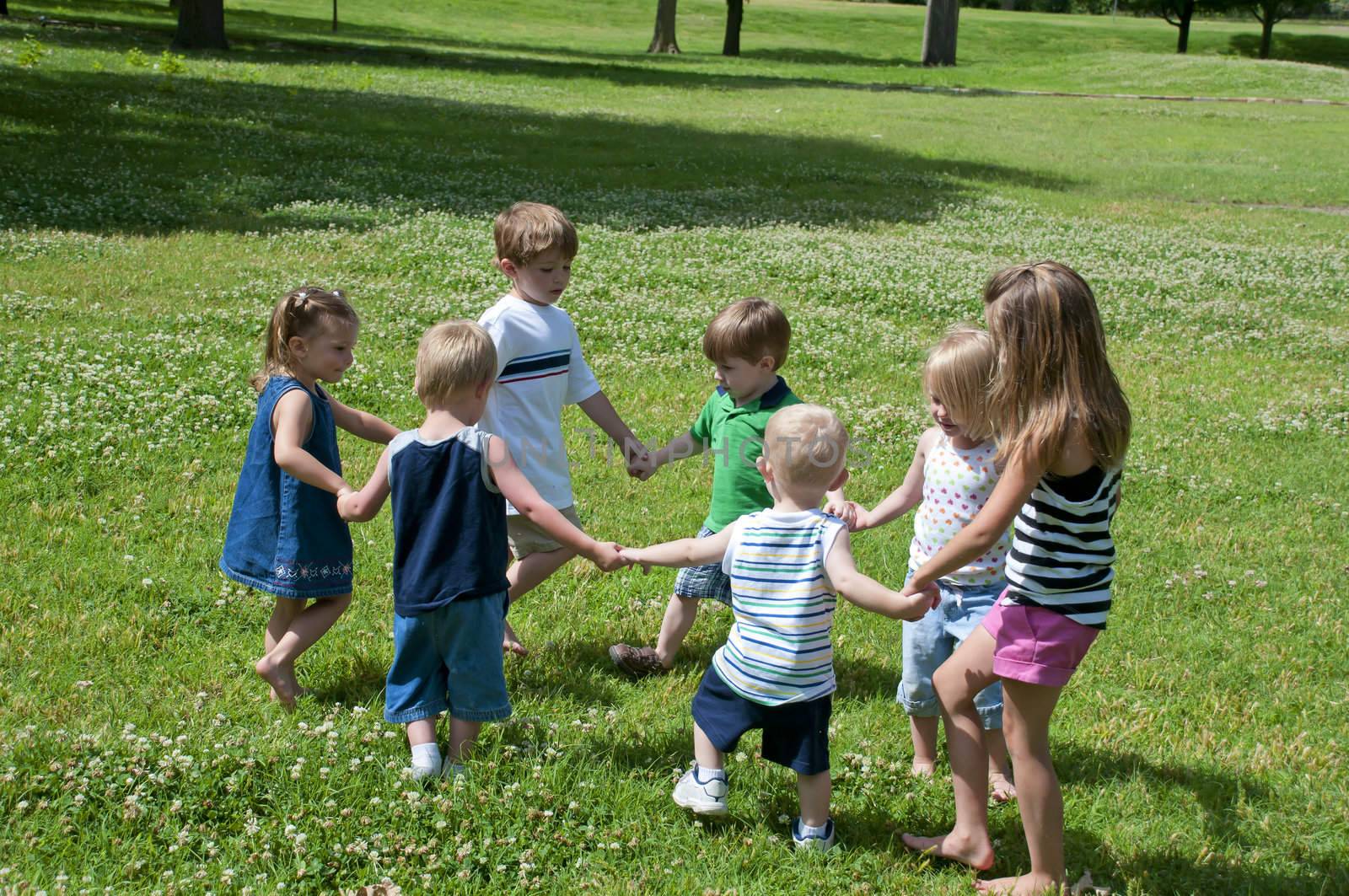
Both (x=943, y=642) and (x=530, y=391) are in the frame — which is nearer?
(x=943, y=642)

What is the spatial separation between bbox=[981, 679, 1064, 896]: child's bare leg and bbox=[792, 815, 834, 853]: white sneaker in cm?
68

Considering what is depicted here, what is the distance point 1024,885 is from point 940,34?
57.4 m

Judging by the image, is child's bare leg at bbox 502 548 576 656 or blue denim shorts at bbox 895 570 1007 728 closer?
blue denim shorts at bbox 895 570 1007 728

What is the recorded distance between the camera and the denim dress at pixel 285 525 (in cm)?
495

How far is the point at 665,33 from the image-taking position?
195ft

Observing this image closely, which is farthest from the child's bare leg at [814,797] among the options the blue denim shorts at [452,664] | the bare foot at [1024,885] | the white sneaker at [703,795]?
the blue denim shorts at [452,664]

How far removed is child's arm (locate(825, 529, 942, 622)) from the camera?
3.81 m

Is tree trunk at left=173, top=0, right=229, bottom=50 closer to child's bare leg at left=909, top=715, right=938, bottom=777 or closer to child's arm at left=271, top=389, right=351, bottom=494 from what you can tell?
child's arm at left=271, top=389, right=351, bottom=494

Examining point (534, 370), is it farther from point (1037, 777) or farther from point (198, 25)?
point (198, 25)

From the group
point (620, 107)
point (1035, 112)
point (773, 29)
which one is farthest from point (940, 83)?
point (773, 29)

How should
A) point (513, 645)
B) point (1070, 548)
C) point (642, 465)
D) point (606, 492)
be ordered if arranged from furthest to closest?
point (606, 492)
point (513, 645)
point (642, 465)
point (1070, 548)

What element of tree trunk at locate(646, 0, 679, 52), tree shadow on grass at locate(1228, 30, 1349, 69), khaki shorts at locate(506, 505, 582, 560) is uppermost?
tree shadow on grass at locate(1228, 30, 1349, 69)

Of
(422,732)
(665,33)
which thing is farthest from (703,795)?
(665,33)

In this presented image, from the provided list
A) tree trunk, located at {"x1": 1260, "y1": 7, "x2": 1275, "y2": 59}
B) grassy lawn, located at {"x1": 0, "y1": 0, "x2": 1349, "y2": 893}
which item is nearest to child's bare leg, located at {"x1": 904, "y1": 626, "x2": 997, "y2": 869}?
grassy lawn, located at {"x1": 0, "y1": 0, "x2": 1349, "y2": 893}
